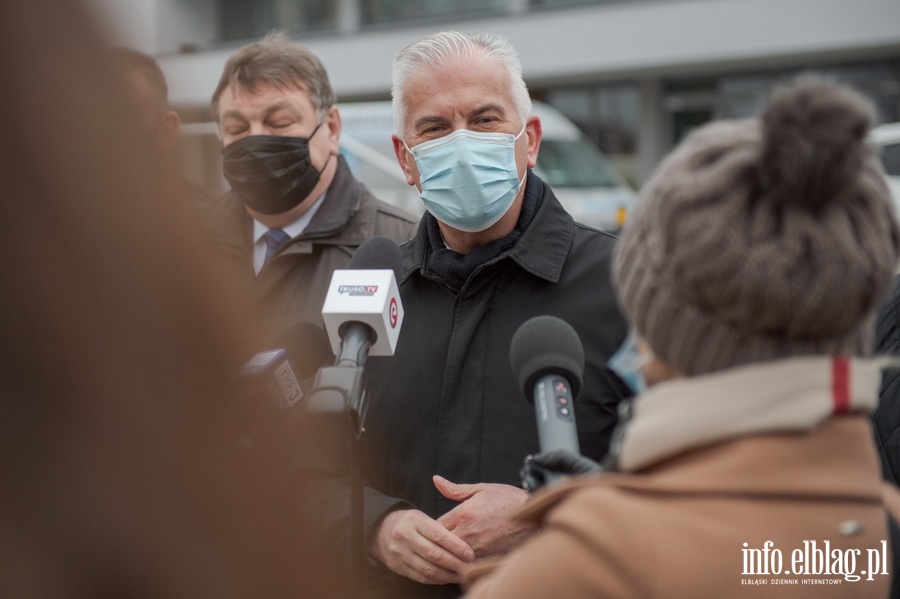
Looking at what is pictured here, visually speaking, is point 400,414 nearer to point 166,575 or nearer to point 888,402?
point 888,402

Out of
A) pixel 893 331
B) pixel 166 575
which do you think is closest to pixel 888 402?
pixel 893 331

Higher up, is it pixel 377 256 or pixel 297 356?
pixel 377 256

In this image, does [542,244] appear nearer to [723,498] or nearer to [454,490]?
[454,490]

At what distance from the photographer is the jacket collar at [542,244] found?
2465mm

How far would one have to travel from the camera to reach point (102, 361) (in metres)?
0.67

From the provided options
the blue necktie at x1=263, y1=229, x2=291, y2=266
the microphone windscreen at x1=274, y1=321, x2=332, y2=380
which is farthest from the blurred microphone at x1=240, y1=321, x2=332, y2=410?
the blue necktie at x1=263, y1=229, x2=291, y2=266

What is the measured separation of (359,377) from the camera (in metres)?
1.58

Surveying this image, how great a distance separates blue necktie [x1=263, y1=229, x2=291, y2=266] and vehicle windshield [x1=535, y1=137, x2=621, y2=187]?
398 inches

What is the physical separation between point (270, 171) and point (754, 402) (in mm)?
2844

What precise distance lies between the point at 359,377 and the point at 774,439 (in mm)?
715

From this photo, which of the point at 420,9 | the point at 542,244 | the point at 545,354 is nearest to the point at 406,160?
the point at 542,244

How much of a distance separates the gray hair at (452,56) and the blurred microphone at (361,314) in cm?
102

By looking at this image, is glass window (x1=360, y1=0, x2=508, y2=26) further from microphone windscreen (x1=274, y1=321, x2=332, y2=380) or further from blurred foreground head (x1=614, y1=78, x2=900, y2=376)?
blurred foreground head (x1=614, y1=78, x2=900, y2=376)

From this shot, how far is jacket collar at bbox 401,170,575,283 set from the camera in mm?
2465
